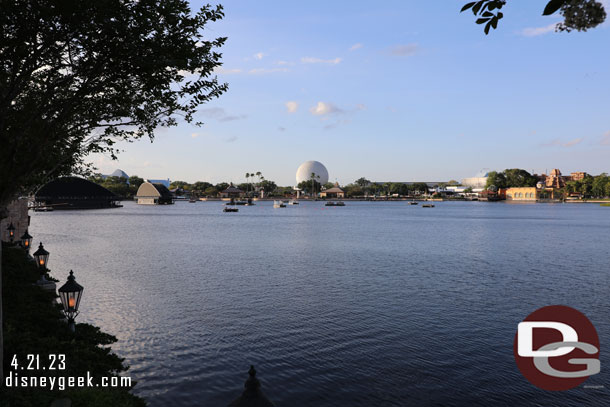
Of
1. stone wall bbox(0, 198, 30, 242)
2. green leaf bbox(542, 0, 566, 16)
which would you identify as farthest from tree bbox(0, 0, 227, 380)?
stone wall bbox(0, 198, 30, 242)

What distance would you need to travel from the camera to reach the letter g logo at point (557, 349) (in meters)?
14.8

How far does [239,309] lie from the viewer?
2275cm

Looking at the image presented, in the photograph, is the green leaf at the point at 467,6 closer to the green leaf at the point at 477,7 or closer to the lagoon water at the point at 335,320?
the green leaf at the point at 477,7

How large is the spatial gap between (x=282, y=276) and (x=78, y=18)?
25.9m

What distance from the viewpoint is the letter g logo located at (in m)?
14.8

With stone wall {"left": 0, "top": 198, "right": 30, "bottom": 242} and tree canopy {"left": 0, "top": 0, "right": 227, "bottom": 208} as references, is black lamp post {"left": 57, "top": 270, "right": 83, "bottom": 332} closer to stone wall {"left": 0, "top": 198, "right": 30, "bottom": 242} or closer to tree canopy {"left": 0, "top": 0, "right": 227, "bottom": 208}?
tree canopy {"left": 0, "top": 0, "right": 227, "bottom": 208}

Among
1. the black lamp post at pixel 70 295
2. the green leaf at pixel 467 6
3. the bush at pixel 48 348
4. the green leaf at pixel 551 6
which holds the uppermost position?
the green leaf at pixel 467 6

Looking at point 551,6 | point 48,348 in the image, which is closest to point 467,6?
point 551,6

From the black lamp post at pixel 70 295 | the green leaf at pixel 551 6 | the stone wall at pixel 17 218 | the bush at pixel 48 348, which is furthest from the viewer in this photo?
the stone wall at pixel 17 218

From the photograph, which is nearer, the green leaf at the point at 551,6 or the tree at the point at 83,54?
the green leaf at the point at 551,6

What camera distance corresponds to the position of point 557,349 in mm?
17188

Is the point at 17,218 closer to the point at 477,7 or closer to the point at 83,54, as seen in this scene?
the point at 83,54

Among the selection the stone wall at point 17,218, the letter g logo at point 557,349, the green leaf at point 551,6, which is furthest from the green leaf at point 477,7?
the stone wall at point 17,218

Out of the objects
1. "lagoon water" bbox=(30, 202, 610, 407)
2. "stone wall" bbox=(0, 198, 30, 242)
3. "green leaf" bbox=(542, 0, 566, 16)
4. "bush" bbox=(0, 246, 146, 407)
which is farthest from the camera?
"stone wall" bbox=(0, 198, 30, 242)
